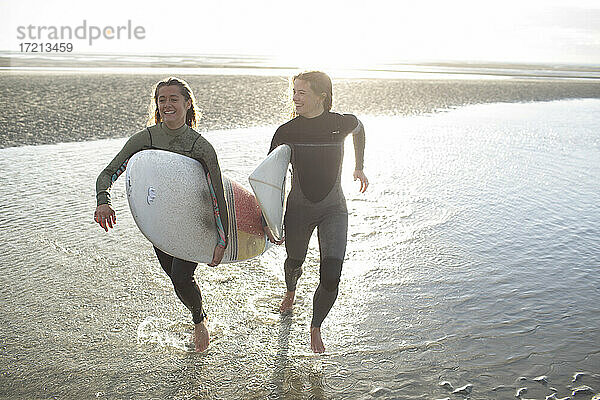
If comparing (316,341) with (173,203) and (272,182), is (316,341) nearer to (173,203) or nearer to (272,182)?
(272,182)

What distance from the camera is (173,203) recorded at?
3803 mm

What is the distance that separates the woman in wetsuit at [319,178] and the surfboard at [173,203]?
64 centimetres

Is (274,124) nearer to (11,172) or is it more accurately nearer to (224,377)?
(11,172)

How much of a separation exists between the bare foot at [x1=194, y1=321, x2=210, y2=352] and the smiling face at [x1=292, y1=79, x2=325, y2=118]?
65.1 inches

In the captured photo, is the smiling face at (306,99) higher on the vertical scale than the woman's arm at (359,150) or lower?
higher

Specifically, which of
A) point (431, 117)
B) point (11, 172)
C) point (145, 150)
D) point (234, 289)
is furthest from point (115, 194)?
point (431, 117)

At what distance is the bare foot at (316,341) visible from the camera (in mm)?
3932

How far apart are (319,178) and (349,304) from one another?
1324 mm

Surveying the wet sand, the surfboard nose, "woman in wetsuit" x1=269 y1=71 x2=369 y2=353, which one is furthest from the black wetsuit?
the wet sand

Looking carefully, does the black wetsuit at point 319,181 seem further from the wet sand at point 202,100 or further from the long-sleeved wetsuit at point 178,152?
the wet sand at point 202,100

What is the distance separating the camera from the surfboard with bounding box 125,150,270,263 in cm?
370

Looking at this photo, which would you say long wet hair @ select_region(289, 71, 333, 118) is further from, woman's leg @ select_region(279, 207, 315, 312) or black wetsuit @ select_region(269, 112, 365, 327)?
woman's leg @ select_region(279, 207, 315, 312)

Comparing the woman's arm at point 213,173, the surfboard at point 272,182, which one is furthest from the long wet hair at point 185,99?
the surfboard at point 272,182

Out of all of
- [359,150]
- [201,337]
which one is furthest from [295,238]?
[201,337]
